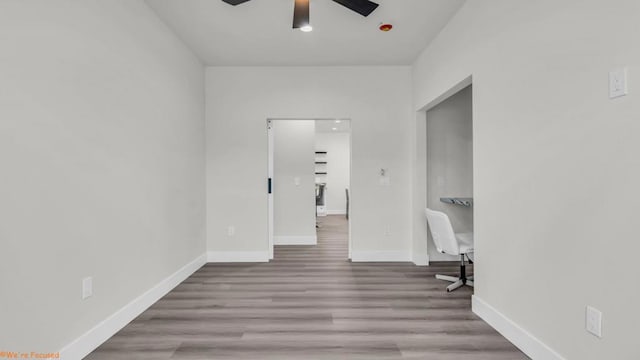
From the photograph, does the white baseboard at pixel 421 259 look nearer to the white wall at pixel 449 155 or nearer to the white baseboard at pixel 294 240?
the white wall at pixel 449 155

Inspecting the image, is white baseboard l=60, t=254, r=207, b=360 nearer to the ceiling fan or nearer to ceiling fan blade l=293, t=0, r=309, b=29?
the ceiling fan

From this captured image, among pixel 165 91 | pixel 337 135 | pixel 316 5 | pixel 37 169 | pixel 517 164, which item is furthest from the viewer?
pixel 337 135

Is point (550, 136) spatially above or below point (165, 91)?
below

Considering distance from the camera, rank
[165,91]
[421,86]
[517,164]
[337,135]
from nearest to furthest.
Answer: [517,164] → [165,91] → [421,86] → [337,135]

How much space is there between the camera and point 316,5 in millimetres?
2555

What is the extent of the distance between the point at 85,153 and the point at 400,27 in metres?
2.79

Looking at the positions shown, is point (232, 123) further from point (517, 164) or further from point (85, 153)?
point (517, 164)

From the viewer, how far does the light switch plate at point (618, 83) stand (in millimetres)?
1259

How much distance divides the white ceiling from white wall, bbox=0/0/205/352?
0.38 m

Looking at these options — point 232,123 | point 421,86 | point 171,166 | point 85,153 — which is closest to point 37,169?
point 85,153

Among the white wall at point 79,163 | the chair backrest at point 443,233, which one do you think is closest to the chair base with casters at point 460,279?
the chair backrest at point 443,233

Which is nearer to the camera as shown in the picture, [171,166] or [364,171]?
[171,166]

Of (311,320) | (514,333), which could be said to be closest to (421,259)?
(514,333)

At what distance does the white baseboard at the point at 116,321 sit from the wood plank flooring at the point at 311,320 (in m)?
0.05
